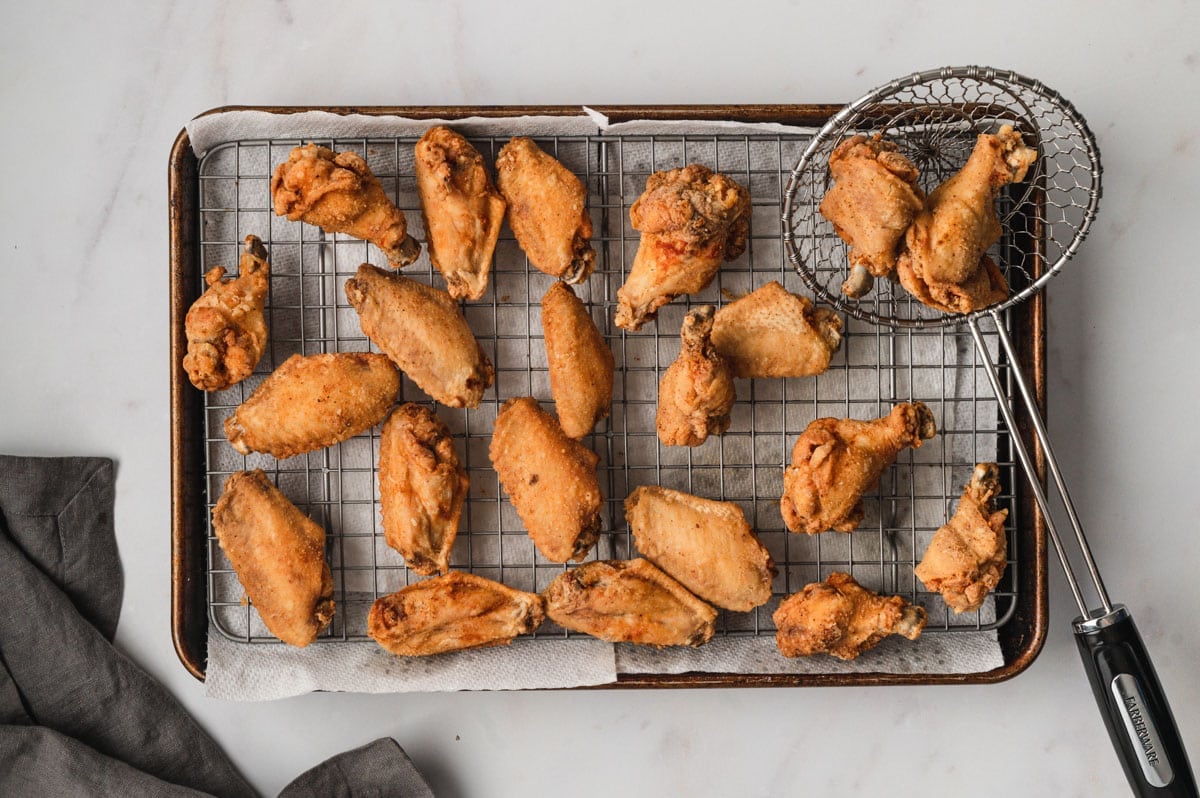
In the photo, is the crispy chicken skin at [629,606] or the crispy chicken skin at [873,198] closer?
the crispy chicken skin at [873,198]

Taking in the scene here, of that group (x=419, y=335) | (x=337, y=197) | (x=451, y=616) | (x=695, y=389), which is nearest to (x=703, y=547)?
(x=695, y=389)

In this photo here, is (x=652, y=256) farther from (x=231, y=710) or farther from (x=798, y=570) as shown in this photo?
(x=231, y=710)

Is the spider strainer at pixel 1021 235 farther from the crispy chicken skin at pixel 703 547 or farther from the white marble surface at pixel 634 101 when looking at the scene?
the crispy chicken skin at pixel 703 547

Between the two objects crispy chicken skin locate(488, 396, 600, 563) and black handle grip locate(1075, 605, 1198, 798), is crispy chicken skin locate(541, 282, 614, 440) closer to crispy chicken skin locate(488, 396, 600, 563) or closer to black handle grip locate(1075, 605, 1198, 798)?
crispy chicken skin locate(488, 396, 600, 563)

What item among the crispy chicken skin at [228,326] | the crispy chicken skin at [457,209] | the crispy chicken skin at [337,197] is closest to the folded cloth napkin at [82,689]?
the crispy chicken skin at [228,326]

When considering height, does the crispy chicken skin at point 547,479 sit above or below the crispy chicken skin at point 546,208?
below

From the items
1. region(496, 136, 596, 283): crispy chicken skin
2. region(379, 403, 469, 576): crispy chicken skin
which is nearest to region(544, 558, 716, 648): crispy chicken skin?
region(379, 403, 469, 576): crispy chicken skin
